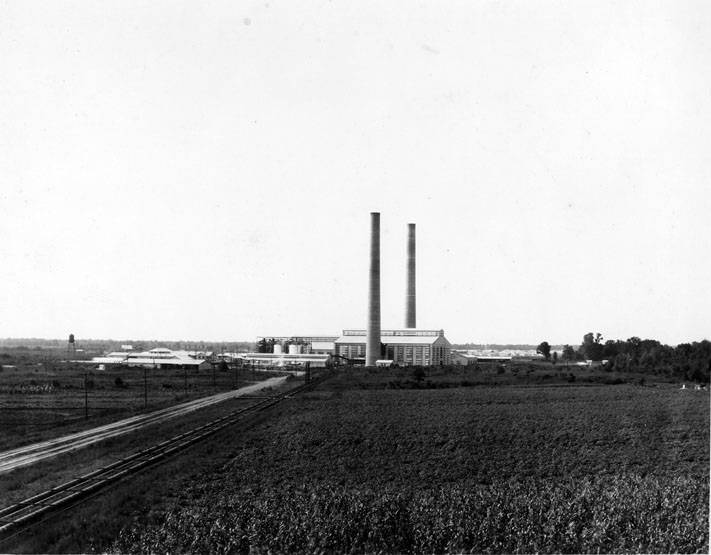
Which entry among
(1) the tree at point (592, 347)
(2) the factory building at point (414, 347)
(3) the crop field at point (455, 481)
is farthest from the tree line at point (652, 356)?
(2) the factory building at point (414, 347)

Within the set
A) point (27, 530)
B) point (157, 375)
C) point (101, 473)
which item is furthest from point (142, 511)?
point (157, 375)

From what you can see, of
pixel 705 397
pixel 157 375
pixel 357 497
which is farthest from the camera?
pixel 157 375

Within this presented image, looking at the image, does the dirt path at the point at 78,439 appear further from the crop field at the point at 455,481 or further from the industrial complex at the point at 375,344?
the industrial complex at the point at 375,344

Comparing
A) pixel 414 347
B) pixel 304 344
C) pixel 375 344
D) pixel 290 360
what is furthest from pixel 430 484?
pixel 304 344

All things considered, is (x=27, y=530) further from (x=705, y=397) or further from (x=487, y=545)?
(x=705, y=397)

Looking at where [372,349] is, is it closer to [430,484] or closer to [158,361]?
[158,361]

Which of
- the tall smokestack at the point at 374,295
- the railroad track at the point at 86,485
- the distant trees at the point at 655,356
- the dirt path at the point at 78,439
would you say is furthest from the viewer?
the tall smokestack at the point at 374,295
